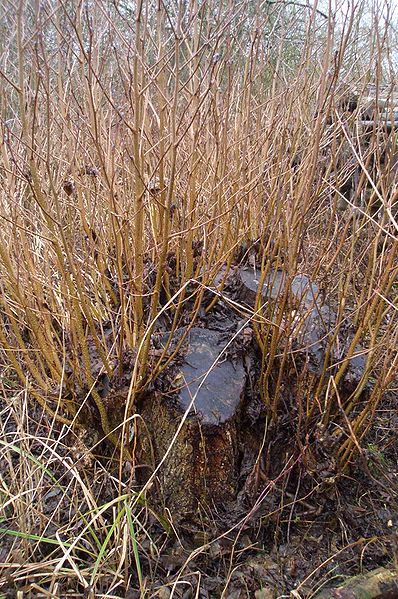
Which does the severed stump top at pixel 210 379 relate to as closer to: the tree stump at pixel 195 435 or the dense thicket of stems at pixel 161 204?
the tree stump at pixel 195 435

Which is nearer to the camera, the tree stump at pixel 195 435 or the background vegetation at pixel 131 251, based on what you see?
the background vegetation at pixel 131 251

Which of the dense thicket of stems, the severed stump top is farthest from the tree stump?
the dense thicket of stems

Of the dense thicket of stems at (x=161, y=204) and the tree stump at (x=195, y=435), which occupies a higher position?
→ the dense thicket of stems at (x=161, y=204)

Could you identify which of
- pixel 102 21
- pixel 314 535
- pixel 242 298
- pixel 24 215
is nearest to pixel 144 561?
pixel 314 535

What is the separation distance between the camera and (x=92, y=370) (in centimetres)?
196

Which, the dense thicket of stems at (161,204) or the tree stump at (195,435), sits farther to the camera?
the tree stump at (195,435)

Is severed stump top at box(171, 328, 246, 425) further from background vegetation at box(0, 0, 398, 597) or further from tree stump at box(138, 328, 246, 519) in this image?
background vegetation at box(0, 0, 398, 597)

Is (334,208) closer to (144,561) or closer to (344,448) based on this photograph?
(344,448)

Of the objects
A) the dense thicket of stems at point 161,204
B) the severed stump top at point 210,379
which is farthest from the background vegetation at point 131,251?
the severed stump top at point 210,379

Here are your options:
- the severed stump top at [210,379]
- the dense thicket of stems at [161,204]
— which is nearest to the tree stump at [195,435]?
the severed stump top at [210,379]

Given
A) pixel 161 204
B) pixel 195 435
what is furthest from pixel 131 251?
pixel 195 435

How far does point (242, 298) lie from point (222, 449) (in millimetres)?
883

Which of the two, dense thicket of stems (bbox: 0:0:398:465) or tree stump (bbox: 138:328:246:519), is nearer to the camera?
dense thicket of stems (bbox: 0:0:398:465)

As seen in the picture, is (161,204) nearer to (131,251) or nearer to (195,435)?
(131,251)
